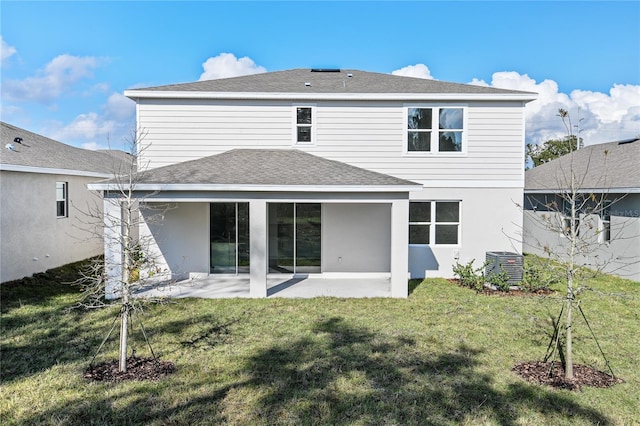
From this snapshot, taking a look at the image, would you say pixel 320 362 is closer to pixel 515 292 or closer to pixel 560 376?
pixel 560 376

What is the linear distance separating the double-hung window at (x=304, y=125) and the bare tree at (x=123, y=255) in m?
4.56

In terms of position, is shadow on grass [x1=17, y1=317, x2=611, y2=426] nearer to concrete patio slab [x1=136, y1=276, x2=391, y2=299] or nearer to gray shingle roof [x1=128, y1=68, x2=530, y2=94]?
concrete patio slab [x1=136, y1=276, x2=391, y2=299]

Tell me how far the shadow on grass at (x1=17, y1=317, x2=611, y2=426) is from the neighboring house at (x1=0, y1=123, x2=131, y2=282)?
5.68 meters

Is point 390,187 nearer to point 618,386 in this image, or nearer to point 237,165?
point 237,165

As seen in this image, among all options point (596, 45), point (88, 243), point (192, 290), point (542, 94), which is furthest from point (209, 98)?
point (596, 45)

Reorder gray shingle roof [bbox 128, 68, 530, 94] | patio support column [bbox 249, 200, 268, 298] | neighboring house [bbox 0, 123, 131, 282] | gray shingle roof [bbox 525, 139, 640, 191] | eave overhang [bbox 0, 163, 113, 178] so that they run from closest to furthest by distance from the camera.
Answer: patio support column [bbox 249, 200, 268, 298], eave overhang [bbox 0, 163, 113, 178], neighboring house [bbox 0, 123, 131, 282], gray shingle roof [bbox 128, 68, 530, 94], gray shingle roof [bbox 525, 139, 640, 191]

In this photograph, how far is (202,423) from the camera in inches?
163

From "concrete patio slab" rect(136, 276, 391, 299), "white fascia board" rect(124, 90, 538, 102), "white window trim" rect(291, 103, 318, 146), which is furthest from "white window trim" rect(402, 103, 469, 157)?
"concrete patio slab" rect(136, 276, 391, 299)

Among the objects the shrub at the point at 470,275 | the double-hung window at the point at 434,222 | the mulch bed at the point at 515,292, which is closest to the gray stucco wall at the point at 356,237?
the double-hung window at the point at 434,222

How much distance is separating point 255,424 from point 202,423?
57 centimetres

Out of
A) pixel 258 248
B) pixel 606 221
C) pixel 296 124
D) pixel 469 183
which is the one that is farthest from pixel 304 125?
pixel 606 221

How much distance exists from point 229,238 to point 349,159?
14.6 ft

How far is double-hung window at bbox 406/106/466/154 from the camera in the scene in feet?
39.2

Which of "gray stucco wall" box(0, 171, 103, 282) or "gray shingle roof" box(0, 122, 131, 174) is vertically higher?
"gray shingle roof" box(0, 122, 131, 174)
